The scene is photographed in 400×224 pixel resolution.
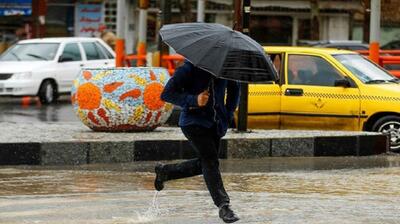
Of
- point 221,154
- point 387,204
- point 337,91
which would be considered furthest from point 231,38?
point 337,91

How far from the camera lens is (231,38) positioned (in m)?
7.96

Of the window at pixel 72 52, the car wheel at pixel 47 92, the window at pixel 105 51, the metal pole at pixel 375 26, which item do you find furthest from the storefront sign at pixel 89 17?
the metal pole at pixel 375 26

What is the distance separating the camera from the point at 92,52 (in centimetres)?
2538

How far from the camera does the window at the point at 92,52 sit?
2527 centimetres

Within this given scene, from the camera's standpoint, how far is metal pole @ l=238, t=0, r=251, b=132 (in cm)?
1328

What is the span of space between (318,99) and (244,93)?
130 centimetres

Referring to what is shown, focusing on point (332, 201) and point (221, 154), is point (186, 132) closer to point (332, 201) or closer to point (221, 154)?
point (332, 201)

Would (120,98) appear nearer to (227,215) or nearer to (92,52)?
(227,215)

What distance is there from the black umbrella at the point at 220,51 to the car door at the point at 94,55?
1708 cm

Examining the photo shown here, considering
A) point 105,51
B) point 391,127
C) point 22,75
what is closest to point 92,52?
point 105,51

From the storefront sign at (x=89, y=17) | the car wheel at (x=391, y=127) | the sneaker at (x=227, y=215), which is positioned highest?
the storefront sign at (x=89, y=17)

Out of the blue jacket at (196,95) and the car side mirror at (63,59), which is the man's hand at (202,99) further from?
the car side mirror at (63,59)

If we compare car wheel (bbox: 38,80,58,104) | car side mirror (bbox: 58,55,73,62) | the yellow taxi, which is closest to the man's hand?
the yellow taxi

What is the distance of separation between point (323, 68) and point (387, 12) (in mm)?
16856
